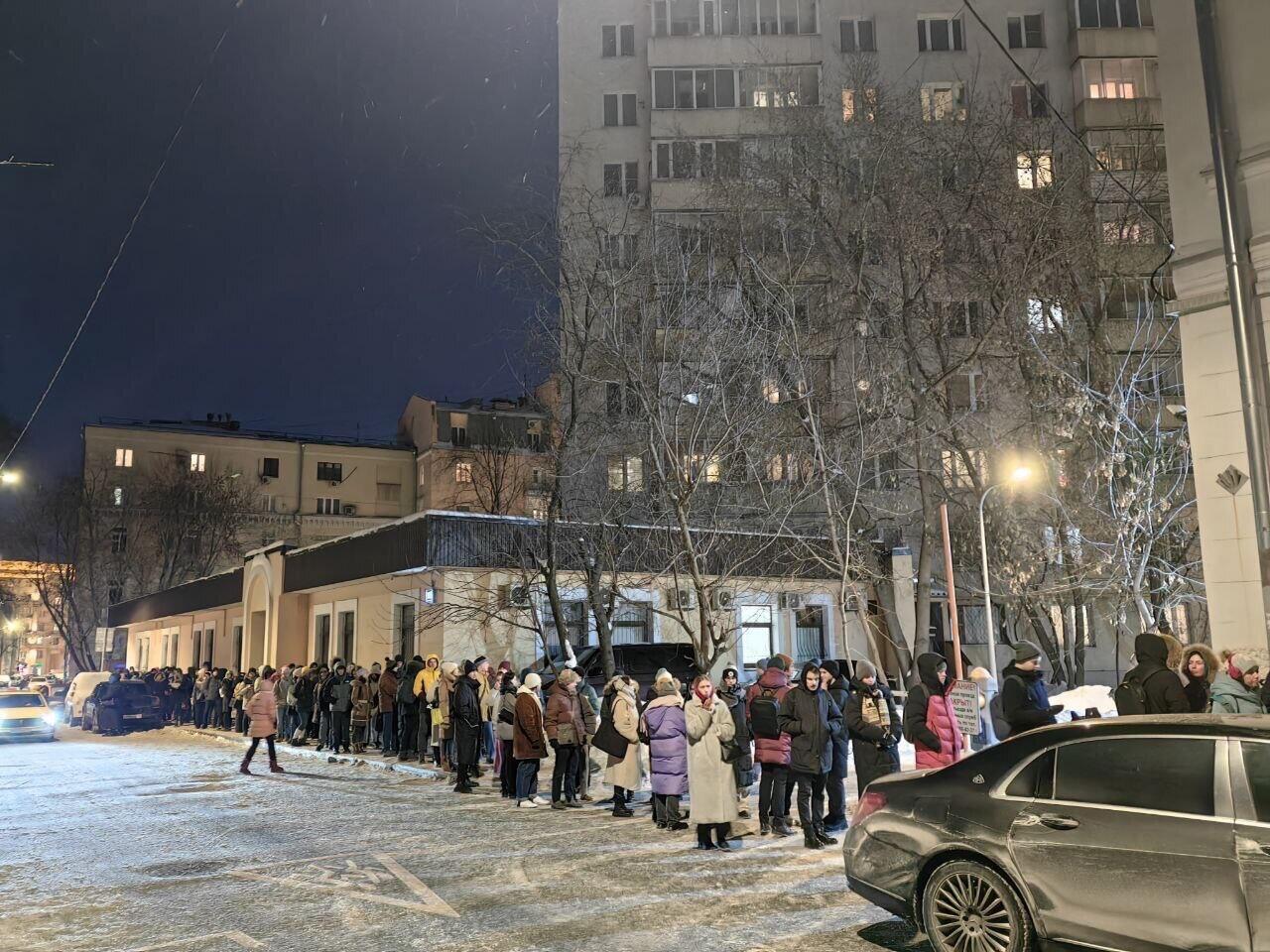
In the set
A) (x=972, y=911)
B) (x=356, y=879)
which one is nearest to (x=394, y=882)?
(x=356, y=879)

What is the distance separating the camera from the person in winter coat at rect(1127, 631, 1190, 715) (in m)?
9.01

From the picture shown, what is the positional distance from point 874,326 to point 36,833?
755 inches

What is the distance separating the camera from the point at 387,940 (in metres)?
6.97

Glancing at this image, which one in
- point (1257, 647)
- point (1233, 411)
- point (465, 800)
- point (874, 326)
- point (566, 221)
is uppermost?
point (566, 221)

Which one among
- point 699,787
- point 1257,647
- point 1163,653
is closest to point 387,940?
point 699,787

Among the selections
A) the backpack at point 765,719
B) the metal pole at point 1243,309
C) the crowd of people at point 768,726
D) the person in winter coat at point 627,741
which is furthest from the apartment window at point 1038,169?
the backpack at point 765,719

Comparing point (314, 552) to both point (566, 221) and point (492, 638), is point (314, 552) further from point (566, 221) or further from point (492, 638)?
point (566, 221)

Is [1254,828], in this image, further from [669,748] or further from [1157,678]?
[669,748]

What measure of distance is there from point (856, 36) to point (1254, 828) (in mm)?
42733

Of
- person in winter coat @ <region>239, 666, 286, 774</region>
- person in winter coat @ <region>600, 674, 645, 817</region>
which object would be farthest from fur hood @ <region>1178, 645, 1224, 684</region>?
person in winter coat @ <region>239, 666, 286, 774</region>

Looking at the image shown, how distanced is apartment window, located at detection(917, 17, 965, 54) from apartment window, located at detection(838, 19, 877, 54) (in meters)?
1.96

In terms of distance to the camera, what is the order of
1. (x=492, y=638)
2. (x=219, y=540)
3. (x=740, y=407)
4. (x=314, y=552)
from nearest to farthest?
(x=740, y=407), (x=492, y=638), (x=314, y=552), (x=219, y=540)

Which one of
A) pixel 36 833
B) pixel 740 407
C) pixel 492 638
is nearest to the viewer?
pixel 36 833

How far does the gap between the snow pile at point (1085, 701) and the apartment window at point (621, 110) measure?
3182 cm
